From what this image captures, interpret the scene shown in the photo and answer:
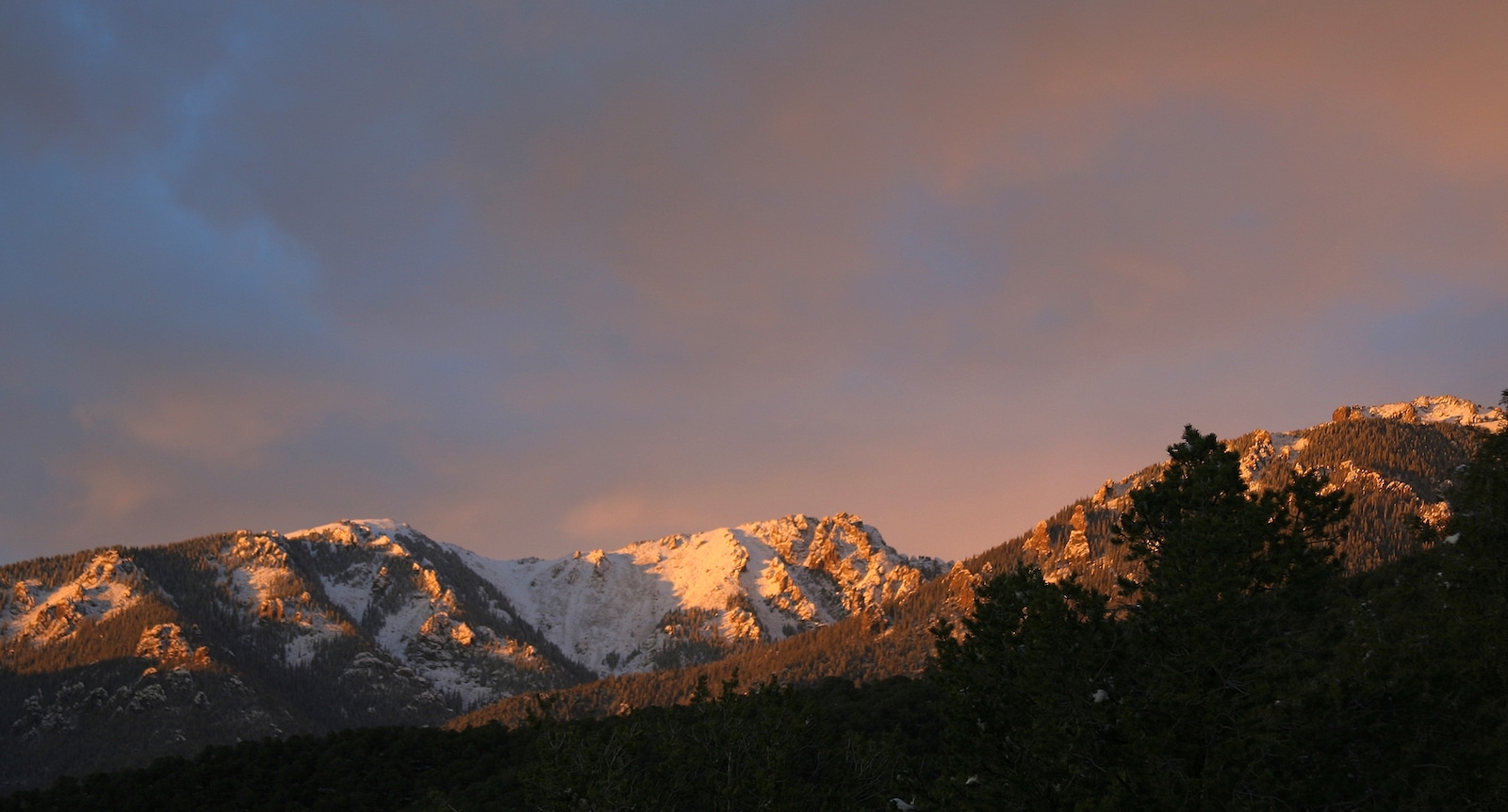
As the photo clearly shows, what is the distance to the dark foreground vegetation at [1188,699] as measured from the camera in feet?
85.8

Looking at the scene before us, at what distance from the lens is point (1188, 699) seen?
84.7 feet

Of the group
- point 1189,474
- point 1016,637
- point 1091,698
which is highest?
point 1189,474

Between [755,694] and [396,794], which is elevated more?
[755,694]

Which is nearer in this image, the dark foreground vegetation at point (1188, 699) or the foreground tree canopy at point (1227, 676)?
the foreground tree canopy at point (1227, 676)

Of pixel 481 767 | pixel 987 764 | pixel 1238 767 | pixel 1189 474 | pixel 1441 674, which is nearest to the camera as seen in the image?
pixel 1238 767

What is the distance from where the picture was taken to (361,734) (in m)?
104

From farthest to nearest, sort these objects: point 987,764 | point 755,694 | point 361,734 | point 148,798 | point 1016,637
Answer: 1. point 361,734
2. point 148,798
3. point 755,694
4. point 1016,637
5. point 987,764

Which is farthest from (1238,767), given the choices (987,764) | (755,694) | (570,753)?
(570,753)

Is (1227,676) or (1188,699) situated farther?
(1227,676)

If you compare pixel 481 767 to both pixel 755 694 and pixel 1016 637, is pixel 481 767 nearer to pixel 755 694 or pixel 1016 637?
pixel 755 694

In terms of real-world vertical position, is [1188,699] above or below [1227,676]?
below

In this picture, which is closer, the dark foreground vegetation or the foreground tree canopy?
the foreground tree canopy

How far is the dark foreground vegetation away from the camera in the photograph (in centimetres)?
2614

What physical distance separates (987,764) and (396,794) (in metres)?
77.7
